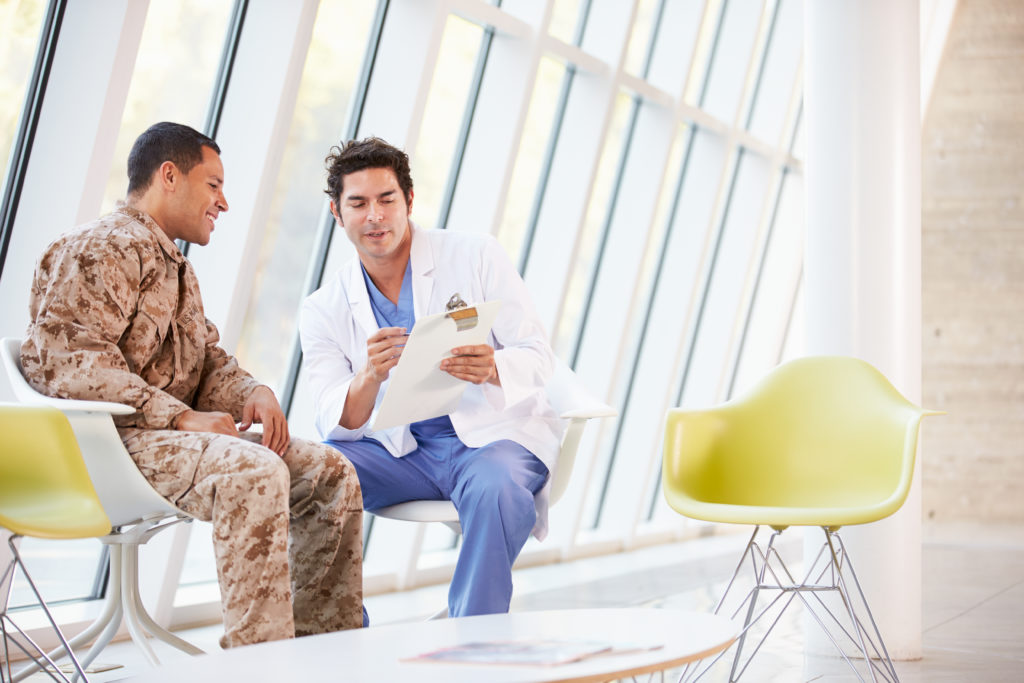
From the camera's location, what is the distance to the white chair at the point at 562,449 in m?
2.64

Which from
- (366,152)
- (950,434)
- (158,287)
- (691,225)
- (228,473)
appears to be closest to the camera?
(228,473)

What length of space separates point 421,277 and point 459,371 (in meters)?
0.45

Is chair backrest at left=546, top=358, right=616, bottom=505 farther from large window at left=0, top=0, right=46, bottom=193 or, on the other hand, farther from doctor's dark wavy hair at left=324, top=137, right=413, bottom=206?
large window at left=0, top=0, right=46, bottom=193

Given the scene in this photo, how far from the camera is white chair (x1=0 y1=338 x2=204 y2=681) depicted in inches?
83.4

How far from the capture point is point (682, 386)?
25.0 ft

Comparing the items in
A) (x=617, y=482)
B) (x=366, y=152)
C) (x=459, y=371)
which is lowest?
(x=617, y=482)

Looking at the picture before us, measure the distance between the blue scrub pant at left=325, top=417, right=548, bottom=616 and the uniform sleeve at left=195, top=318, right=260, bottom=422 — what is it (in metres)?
0.32

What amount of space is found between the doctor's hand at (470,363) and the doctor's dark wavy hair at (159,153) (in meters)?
0.76

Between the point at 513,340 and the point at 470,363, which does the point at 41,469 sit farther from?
the point at 513,340

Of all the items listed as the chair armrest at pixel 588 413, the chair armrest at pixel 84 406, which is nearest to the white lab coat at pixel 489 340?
the chair armrest at pixel 588 413

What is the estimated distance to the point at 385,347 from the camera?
256cm

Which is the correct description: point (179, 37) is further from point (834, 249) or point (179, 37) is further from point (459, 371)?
point (834, 249)

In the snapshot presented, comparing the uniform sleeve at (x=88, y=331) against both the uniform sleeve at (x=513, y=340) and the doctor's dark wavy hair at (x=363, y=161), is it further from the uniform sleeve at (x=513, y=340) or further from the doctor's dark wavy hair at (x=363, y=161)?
the uniform sleeve at (x=513, y=340)

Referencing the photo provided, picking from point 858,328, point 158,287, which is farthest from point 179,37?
point 858,328
